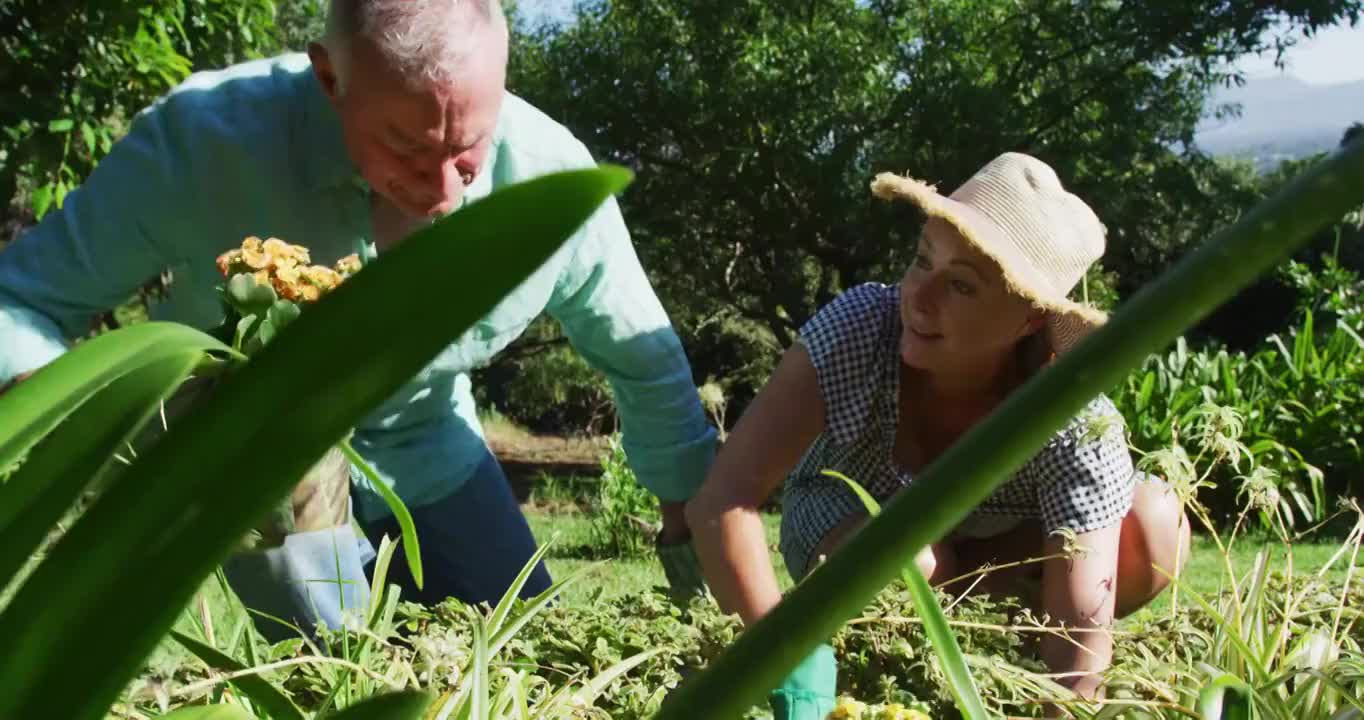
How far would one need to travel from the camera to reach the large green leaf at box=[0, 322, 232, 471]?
56 cm

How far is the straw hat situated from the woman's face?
33mm

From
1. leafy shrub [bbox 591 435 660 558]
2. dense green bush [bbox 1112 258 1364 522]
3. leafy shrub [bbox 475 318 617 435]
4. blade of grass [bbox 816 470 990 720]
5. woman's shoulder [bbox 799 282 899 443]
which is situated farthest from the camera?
leafy shrub [bbox 475 318 617 435]

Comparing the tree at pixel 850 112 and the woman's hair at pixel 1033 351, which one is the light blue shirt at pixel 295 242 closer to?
the woman's hair at pixel 1033 351

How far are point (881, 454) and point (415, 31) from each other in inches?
43.4

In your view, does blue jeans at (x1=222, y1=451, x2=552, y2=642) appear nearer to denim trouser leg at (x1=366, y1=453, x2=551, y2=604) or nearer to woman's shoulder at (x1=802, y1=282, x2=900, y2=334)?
denim trouser leg at (x1=366, y1=453, x2=551, y2=604)

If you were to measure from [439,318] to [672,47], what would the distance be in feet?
33.0

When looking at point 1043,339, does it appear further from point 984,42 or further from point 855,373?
point 984,42

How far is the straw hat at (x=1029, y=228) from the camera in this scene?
6.54ft

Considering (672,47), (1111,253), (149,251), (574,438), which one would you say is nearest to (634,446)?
(149,251)

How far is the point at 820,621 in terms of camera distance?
1.24 feet

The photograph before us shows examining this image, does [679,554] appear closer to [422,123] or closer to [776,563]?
[422,123]

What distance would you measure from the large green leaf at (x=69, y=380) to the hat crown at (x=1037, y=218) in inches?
64.1

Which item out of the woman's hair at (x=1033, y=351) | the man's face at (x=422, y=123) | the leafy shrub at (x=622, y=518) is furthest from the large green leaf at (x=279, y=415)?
the leafy shrub at (x=622, y=518)

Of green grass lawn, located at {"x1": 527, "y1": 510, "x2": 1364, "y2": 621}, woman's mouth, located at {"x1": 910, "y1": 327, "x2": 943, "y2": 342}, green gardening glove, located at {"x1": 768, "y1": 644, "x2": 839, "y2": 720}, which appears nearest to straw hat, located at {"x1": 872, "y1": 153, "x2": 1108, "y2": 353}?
woman's mouth, located at {"x1": 910, "y1": 327, "x2": 943, "y2": 342}
